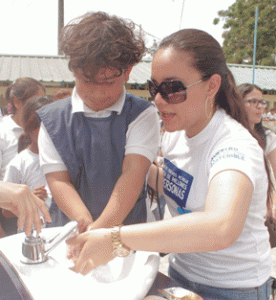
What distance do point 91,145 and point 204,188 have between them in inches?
16.6

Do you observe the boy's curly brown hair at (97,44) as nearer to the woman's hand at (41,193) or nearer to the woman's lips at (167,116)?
the woman's lips at (167,116)

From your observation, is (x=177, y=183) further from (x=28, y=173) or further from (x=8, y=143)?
(x=8, y=143)

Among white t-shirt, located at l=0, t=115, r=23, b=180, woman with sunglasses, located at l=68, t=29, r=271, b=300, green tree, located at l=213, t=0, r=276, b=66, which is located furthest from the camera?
green tree, located at l=213, t=0, r=276, b=66

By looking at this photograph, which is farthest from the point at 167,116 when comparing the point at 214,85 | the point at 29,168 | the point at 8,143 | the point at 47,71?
the point at 47,71

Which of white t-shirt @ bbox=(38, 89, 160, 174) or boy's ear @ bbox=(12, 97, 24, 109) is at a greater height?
white t-shirt @ bbox=(38, 89, 160, 174)

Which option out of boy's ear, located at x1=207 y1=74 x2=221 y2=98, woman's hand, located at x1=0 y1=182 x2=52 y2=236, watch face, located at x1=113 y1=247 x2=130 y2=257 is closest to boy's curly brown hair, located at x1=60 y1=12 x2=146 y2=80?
boy's ear, located at x1=207 y1=74 x2=221 y2=98

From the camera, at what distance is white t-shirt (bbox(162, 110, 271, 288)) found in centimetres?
95

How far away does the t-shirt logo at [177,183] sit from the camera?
41.7 inches

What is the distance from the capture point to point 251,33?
22359 millimetres

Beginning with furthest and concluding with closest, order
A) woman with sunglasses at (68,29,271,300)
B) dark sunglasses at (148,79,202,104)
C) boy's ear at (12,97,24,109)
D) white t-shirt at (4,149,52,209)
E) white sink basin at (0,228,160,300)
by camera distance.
Answer: boy's ear at (12,97,24,109), white t-shirt at (4,149,52,209), dark sunglasses at (148,79,202,104), white sink basin at (0,228,160,300), woman with sunglasses at (68,29,271,300)

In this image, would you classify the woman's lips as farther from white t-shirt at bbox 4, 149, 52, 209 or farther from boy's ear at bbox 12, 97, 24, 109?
boy's ear at bbox 12, 97, 24, 109

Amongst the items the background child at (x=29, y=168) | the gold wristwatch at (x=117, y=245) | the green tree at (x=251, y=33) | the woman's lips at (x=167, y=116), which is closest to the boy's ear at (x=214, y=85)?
the woman's lips at (x=167, y=116)

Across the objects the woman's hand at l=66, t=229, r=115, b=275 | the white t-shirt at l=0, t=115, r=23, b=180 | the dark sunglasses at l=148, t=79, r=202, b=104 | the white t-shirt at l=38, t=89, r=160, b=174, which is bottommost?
the white t-shirt at l=0, t=115, r=23, b=180

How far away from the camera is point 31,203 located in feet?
3.12
